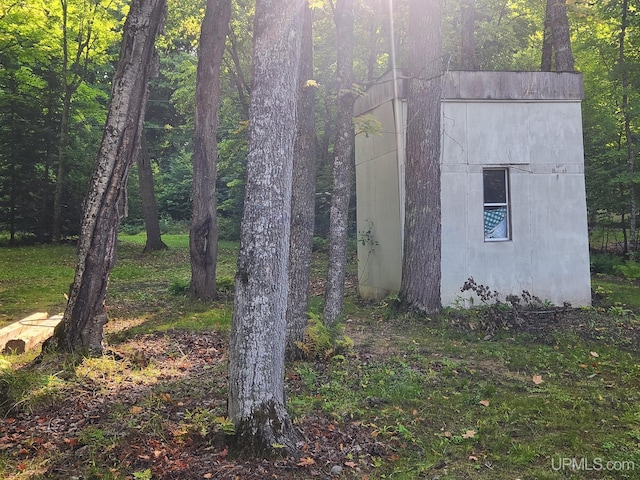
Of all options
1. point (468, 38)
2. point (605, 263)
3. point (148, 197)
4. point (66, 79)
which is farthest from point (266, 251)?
point (66, 79)

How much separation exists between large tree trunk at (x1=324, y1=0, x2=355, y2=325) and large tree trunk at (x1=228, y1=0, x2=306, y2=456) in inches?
150

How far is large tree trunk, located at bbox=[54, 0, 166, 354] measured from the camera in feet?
18.7

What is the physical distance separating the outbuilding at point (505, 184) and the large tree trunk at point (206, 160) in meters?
3.34

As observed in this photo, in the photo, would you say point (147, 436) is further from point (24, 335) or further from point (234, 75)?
point (234, 75)

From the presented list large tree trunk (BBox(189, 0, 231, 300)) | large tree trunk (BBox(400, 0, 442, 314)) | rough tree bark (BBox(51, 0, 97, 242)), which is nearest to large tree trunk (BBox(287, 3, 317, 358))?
large tree trunk (BBox(400, 0, 442, 314))

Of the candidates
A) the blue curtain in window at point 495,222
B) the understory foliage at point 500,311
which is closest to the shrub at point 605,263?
the understory foliage at point 500,311

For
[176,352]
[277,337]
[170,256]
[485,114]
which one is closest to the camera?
[277,337]

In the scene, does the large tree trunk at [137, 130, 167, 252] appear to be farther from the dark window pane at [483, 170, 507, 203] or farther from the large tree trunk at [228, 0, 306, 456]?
the large tree trunk at [228, 0, 306, 456]

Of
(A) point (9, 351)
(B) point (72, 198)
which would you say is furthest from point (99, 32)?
(A) point (9, 351)

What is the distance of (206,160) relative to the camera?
9883 millimetres

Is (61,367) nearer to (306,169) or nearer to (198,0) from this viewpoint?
(306,169)

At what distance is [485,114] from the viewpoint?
31.9 feet

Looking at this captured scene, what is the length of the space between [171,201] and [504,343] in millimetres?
27650

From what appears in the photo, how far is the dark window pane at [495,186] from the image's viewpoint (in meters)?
9.90
